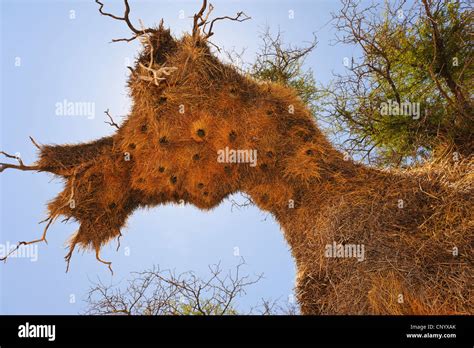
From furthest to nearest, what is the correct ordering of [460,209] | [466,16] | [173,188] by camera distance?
[466,16] → [173,188] → [460,209]

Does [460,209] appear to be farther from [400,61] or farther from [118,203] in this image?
[118,203]

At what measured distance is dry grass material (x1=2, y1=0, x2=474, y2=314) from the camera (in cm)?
898

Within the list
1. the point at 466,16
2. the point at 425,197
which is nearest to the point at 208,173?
the point at 425,197

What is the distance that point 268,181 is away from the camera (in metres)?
11.1

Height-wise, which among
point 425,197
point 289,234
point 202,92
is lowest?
point 289,234

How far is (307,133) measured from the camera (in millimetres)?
11062

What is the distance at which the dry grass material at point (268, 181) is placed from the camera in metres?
8.98

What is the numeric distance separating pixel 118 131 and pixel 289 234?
4712 millimetres

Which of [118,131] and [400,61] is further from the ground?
[400,61]
